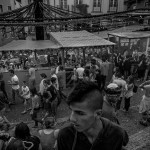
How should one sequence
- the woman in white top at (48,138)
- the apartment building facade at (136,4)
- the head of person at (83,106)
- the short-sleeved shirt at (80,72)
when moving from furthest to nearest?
1. the apartment building facade at (136,4)
2. the short-sleeved shirt at (80,72)
3. the woman in white top at (48,138)
4. the head of person at (83,106)

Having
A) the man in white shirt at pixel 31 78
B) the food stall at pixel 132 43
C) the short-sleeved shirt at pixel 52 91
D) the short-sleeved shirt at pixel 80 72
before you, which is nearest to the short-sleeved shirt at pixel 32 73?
the man in white shirt at pixel 31 78

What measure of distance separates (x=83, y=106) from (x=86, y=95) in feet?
0.33

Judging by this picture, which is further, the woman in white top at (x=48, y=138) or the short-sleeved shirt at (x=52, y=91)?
the short-sleeved shirt at (x=52, y=91)

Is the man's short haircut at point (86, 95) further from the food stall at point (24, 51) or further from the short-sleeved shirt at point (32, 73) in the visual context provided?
the food stall at point (24, 51)

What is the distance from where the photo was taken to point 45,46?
1201cm

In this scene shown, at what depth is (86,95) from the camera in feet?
5.47

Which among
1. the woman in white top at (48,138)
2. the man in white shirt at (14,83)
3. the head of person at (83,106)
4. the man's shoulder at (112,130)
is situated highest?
the head of person at (83,106)

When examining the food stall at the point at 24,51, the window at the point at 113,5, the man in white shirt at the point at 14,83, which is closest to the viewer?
the man in white shirt at the point at 14,83

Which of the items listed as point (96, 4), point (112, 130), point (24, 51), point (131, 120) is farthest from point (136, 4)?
point (112, 130)

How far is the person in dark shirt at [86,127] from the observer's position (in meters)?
1.65

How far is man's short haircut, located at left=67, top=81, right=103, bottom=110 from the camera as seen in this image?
1.65 m

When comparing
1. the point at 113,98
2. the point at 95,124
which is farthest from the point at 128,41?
the point at 95,124

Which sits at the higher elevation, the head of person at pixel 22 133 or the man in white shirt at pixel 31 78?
the head of person at pixel 22 133

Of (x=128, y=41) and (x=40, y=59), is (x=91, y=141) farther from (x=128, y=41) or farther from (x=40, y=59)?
(x=128, y=41)
